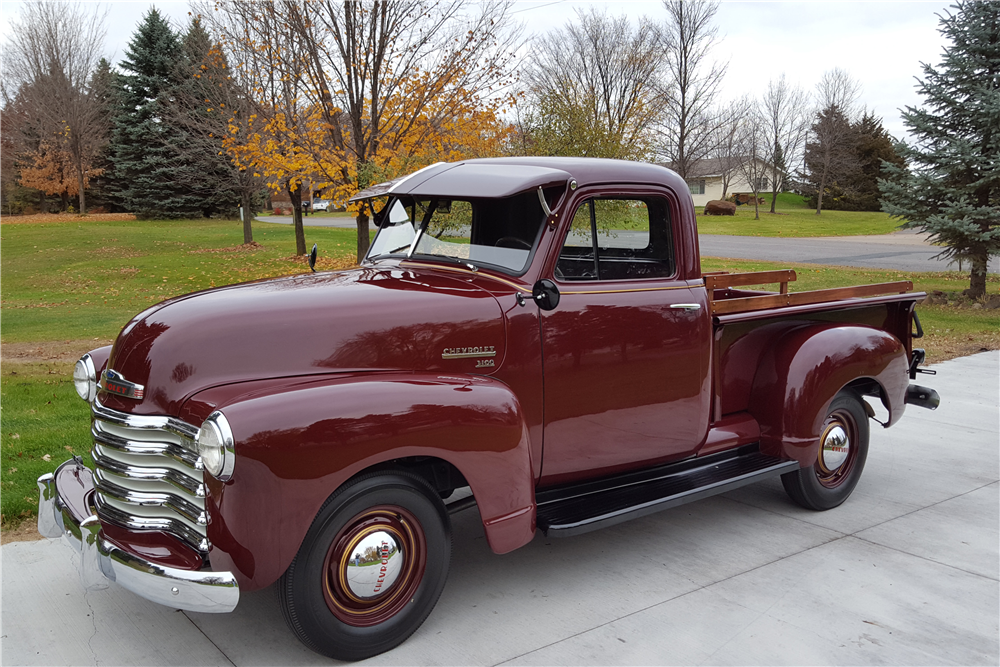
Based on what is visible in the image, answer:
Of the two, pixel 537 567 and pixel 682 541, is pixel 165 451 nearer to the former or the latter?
pixel 537 567

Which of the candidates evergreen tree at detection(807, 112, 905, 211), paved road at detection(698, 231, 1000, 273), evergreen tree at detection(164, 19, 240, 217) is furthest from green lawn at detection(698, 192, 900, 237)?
evergreen tree at detection(164, 19, 240, 217)

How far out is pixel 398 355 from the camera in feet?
10.8

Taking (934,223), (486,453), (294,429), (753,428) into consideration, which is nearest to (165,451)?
(294,429)

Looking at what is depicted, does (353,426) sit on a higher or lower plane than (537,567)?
higher

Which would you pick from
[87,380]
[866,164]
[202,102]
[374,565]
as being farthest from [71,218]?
[866,164]

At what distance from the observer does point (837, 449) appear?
15.9 ft

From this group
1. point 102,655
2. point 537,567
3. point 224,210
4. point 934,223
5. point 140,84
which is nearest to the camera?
point 102,655

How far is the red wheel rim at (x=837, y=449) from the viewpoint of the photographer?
4785 mm

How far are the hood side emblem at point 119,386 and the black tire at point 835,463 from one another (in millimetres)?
3684

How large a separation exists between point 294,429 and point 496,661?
1275 mm

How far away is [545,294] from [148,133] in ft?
115

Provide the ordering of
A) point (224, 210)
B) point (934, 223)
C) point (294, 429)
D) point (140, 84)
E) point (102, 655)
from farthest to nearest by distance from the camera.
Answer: point (224, 210) < point (140, 84) < point (934, 223) < point (102, 655) < point (294, 429)

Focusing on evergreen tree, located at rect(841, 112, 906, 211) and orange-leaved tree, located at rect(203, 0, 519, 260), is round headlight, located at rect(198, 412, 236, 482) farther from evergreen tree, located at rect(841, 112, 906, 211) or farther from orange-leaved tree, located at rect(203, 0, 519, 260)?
evergreen tree, located at rect(841, 112, 906, 211)

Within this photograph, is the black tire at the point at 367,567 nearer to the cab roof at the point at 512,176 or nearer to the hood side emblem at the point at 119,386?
the hood side emblem at the point at 119,386
